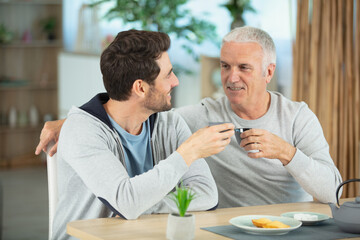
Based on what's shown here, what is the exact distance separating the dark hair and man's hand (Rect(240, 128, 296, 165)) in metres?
0.41

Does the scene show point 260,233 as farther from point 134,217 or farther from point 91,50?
point 91,50

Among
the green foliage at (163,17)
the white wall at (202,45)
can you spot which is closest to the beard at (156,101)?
the white wall at (202,45)

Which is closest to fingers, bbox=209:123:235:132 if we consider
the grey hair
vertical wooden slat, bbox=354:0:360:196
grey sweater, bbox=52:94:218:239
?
grey sweater, bbox=52:94:218:239

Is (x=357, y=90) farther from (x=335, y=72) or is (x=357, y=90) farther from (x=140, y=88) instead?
(x=140, y=88)

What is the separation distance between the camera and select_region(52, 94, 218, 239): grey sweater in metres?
1.95

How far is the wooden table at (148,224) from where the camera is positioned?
5.79 feet

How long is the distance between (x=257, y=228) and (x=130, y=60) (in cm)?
78

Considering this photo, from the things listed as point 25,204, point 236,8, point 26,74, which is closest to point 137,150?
point 236,8

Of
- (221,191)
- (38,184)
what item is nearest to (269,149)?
(221,191)

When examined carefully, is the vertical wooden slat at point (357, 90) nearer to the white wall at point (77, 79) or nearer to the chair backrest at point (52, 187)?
the chair backrest at point (52, 187)

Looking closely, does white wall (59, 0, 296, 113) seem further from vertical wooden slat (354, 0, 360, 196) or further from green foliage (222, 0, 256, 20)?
vertical wooden slat (354, 0, 360, 196)

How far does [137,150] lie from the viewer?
2.28 metres

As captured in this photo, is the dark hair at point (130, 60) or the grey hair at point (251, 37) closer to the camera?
the dark hair at point (130, 60)

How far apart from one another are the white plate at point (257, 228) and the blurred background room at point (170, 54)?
1991mm
